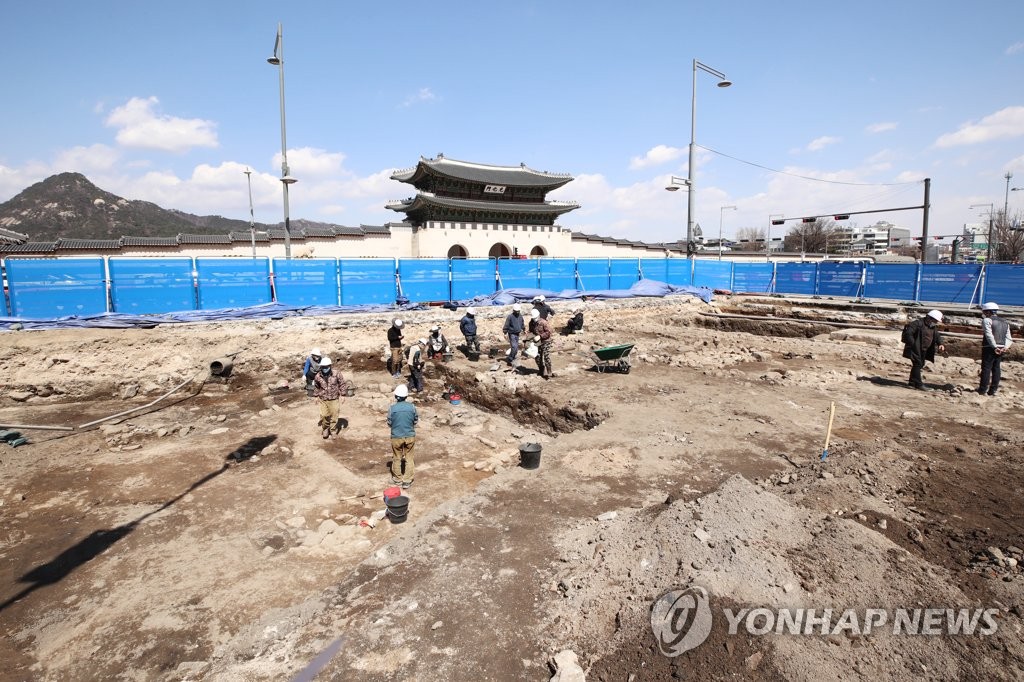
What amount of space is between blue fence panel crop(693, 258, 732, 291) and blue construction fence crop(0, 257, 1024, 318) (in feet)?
0.21

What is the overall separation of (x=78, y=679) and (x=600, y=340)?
14.4 meters

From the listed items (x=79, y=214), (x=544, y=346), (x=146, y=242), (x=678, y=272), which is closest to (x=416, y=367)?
(x=544, y=346)

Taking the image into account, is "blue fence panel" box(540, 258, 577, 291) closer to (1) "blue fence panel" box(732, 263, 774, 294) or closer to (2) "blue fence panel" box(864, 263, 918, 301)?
(1) "blue fence panel" box(732, 263, 774, 294)

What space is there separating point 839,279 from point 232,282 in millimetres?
28646

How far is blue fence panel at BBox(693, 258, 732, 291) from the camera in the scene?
27.7m

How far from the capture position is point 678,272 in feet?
88.1

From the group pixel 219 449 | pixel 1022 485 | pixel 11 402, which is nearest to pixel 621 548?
pixel 1022 485

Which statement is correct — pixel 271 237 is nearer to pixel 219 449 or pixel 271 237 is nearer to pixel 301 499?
pixel 219 449

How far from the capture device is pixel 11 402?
10531 millimetres

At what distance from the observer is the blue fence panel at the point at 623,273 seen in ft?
81.7

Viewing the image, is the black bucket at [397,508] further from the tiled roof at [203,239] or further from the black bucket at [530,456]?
the tiled roof at [203,239]

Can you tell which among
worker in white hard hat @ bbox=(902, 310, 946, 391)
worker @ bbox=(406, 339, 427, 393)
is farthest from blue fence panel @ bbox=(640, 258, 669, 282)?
worker @ bbox=(406, 339, 427, 393)

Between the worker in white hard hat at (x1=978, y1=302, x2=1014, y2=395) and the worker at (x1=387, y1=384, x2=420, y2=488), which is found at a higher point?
the worker in white hard hat at (x1=978, y1=302, x2=1014, y2=395)

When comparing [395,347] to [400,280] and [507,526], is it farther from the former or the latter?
[507,526]
